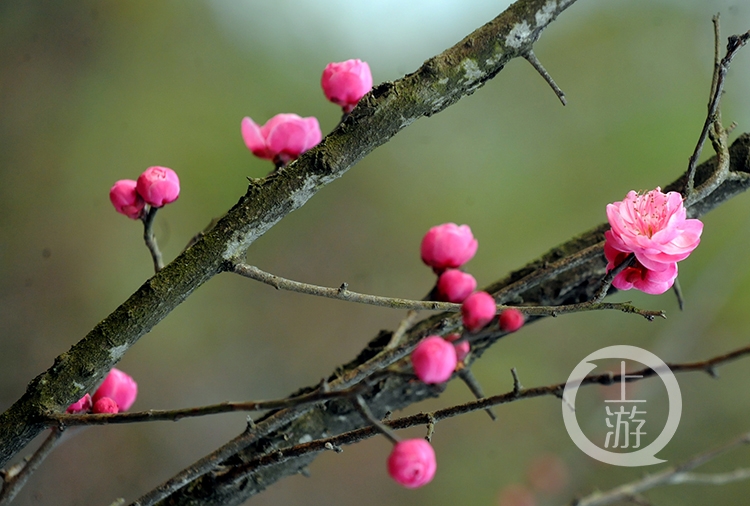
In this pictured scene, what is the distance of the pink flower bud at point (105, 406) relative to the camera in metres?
0.53

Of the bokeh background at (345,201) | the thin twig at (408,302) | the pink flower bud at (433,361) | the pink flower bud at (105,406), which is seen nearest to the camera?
the pink flower bud at (433,361)

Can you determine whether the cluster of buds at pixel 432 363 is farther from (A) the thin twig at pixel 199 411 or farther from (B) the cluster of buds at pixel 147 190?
(B) the cluster of buds at pixel 147 190

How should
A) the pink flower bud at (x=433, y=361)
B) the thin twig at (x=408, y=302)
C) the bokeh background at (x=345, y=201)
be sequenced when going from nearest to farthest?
the pink flower bud at (x=433, y=361) < the thin twig at (x=408, y=302) < the bokeh background at (x=345, y=201)

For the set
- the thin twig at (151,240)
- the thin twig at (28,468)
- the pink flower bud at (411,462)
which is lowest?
the pink flower bud at (411,462)

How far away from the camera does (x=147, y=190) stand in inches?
20.4

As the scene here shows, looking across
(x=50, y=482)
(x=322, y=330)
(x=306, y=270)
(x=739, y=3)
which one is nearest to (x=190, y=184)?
(x=306, y=270)

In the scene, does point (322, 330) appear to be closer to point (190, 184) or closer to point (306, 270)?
point (306, 270)

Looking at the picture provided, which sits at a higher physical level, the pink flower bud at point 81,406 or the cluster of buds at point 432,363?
the pink flower bud at point 81,406

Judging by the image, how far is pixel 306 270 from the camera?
50.2 inches

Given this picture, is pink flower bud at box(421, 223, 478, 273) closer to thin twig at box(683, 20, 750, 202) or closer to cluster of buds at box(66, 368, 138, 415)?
thin twig at box(683, 20, 750, 202)

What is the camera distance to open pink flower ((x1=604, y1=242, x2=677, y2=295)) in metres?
0.43

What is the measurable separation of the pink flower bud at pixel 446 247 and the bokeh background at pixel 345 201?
681 mm

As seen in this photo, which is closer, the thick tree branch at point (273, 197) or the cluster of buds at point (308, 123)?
the thick tree branch at point (273, 197)

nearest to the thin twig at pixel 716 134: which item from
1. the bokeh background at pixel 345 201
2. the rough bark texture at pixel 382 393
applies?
the rough bark texture at pixel 382 393
